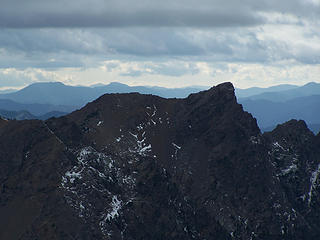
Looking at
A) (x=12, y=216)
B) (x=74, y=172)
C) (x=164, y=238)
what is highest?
(x=74, y=172)

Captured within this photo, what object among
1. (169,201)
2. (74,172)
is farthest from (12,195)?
(169,201)

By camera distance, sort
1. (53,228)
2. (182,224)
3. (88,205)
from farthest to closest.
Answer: (182,224), (88,205), (53,228)

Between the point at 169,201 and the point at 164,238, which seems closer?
the point at 164,238

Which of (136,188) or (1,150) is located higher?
(1,150)

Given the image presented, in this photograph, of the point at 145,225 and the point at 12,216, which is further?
the point at 145,225

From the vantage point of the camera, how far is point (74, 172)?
183000 mm

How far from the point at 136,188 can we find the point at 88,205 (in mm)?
26756

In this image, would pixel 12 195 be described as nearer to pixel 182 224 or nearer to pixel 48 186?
pixel 48 186

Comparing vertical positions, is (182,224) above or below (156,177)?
below

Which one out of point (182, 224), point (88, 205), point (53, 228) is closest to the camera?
point (53, 228)

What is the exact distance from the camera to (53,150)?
190625 mm

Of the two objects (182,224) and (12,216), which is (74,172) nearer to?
(12,216)

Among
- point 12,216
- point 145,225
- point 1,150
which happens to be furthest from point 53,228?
point 1,150

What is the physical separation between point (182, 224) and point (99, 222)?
3572cm
